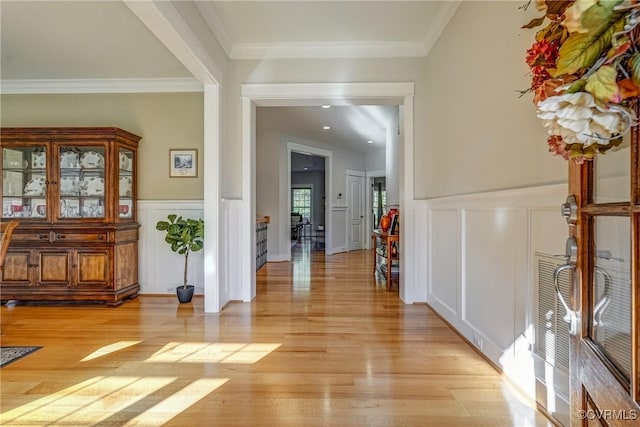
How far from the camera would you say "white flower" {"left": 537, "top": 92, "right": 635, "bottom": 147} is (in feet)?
1.90

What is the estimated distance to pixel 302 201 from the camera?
13.1 metres

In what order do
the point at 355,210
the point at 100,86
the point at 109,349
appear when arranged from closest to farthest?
1. the point at 109,349
2. the point at 100,86
3. the point at 355,210

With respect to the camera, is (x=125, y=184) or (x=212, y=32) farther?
(x=125, y=184)

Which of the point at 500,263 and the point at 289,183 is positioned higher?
the point at 289,183

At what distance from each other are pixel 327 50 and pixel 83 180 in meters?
2.97

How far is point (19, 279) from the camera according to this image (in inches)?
129

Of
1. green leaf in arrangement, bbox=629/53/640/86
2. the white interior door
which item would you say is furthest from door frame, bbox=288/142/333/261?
green leaf in arrangement, bbox=629/53/640/86

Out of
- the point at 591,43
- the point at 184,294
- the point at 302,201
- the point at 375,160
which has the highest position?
the point at 375,160

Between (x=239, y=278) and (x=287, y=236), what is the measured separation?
3.15 m

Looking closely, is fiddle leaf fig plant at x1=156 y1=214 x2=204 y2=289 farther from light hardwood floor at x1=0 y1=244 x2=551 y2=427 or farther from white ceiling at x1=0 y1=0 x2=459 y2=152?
white ceiling at x1=0 y1=0 x2=459 y2=152

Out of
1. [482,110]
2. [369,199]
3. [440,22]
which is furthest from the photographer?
[369,199]

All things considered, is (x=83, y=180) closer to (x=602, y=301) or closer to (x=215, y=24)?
(x=215, y=24)

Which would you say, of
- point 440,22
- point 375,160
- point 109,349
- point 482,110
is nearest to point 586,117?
point 482,110

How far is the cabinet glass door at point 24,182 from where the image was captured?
3.36 metres
